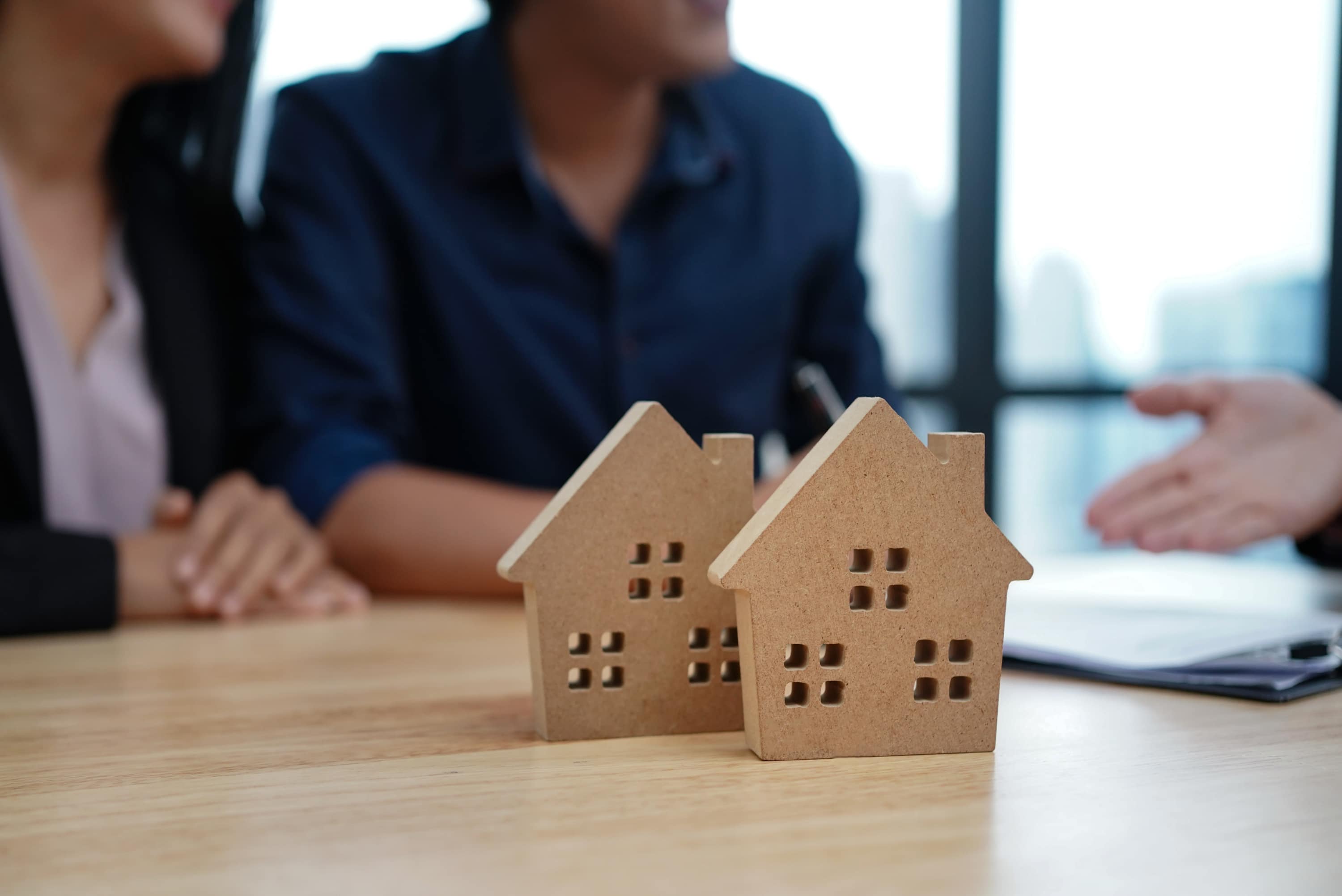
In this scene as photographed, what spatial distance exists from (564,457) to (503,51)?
567mm

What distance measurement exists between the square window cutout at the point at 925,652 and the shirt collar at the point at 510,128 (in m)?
1.05

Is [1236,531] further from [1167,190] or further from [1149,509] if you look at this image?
[1167,190]

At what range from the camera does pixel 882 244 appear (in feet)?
10.5

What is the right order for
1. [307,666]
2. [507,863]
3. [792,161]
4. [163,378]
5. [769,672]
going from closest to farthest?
[507,863], [769,672], [307,666], [163,378], [792,161]

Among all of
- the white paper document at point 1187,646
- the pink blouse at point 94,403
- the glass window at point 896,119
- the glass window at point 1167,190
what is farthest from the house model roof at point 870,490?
the glass window at point 1167,190

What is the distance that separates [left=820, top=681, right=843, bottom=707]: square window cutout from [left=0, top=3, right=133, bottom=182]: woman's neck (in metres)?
1.25

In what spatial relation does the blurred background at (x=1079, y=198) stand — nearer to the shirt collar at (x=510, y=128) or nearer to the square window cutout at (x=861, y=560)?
the shirt collar at (x=510, y=128)

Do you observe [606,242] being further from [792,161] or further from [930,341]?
[930,341]

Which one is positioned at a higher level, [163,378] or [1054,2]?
[1054,2]

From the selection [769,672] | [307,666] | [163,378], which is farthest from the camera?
[163,378]

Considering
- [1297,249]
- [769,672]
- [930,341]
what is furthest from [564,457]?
[1297,249]

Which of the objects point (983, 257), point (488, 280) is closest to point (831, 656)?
point (488, 280)

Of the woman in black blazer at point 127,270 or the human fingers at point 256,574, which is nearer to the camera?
the human fingers at point 256,574

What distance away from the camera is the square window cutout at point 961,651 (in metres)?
0.52
